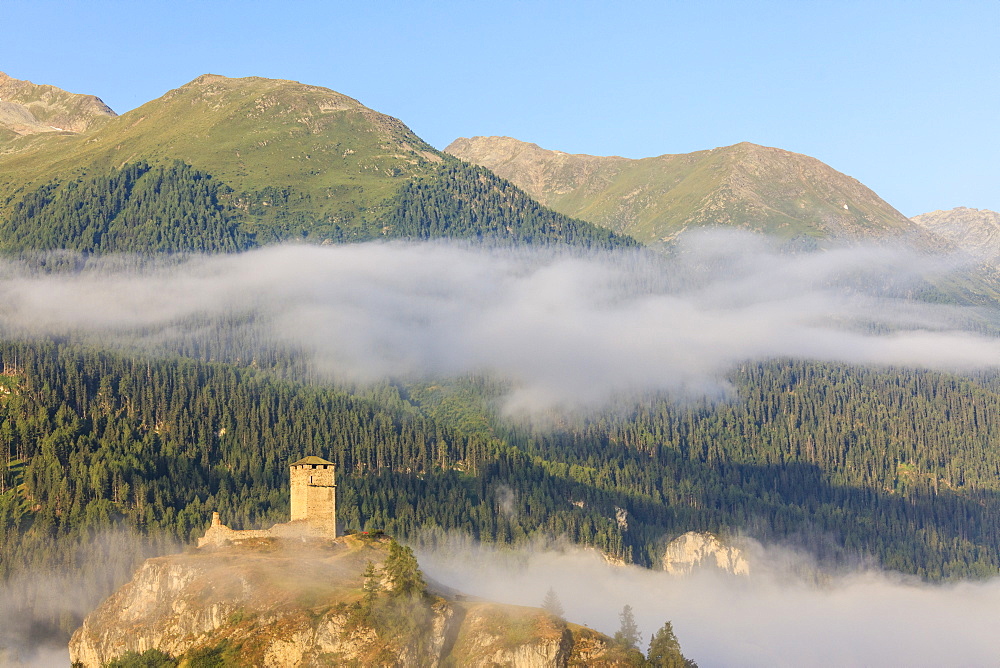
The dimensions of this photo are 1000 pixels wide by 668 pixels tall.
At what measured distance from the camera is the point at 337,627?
18525 centimetres

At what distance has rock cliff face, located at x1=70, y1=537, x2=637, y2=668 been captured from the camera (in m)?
185

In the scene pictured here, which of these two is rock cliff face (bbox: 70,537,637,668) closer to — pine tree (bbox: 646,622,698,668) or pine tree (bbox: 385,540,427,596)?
pine tree (bbox: 385,540,427,596)

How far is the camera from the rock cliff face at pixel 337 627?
607 ft

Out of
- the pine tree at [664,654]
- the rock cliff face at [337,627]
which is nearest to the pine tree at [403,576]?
the rock cliff face at [337,627]

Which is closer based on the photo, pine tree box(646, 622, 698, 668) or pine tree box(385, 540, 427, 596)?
pine tree box(385, 540, 427, 596)

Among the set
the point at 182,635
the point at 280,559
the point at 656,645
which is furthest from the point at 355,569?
the point at 656,645

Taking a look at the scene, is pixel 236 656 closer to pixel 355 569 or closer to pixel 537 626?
pixel 355 569

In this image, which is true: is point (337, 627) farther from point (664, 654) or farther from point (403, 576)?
point (664, 654)

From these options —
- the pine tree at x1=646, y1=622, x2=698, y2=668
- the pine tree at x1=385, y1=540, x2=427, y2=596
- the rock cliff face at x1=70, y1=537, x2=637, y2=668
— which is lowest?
the pine tree at x1=646, y1=622, x2=698, y2=668

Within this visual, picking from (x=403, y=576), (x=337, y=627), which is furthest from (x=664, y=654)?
(x=337, y=627)

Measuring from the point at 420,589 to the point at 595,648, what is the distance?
21646 mm

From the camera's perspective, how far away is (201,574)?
199 meters

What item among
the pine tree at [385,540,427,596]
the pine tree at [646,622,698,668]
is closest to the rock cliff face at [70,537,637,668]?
the pine tree at [385,540,427,596]

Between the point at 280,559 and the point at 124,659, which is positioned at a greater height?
the point at 280,559
